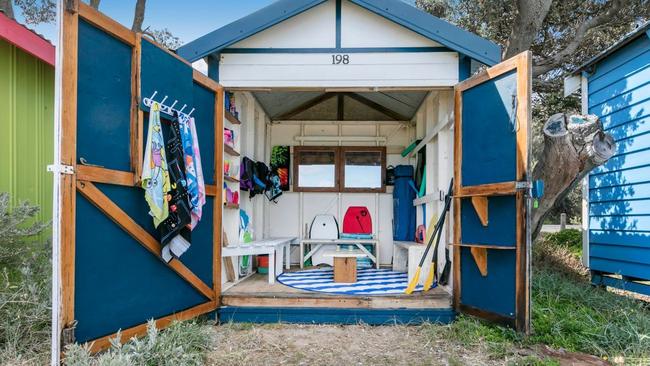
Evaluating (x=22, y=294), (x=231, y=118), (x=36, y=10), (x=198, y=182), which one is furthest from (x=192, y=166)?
(x=36, y=10)

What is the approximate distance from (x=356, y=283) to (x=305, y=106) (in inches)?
116

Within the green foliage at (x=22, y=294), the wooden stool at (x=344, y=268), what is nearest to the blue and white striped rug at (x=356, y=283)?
the wooden stool at (x=344, y=268)

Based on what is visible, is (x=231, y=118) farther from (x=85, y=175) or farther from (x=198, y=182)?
(x=85, y=175)

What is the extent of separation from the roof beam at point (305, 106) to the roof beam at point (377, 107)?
314 mm

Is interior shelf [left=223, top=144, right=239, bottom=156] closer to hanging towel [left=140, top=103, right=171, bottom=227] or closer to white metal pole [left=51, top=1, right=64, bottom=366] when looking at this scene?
hanging towel [left=140, top=103, right=171, bottom=227]

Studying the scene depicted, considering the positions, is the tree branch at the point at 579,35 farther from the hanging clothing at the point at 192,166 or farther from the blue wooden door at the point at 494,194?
the hanging clothing at the point at 192,166

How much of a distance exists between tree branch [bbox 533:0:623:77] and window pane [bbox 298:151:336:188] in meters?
4.09

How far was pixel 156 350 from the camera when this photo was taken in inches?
104

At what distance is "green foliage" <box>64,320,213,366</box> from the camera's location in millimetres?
2260

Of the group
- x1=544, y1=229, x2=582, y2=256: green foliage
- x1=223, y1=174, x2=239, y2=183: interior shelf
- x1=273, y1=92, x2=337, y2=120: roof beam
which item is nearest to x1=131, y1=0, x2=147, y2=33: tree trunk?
x1=273, y1=92, x2=337, y2=120: roof beam

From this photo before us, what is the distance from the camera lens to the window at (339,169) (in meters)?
6.49

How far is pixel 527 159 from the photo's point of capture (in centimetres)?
304

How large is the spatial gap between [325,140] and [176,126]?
3.60 metres

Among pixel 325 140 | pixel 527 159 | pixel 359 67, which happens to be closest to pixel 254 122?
pixel 325 140
